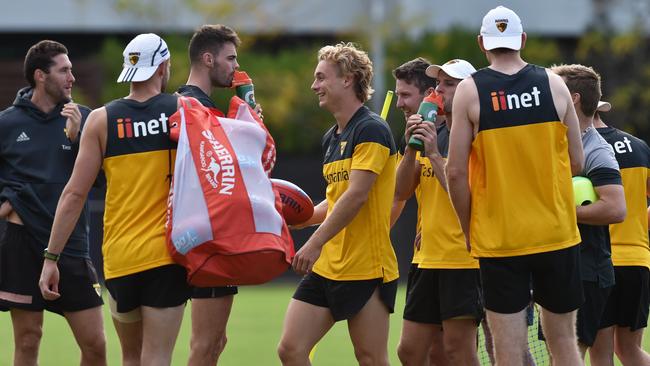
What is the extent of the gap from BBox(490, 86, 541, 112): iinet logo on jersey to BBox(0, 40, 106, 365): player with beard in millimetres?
2940

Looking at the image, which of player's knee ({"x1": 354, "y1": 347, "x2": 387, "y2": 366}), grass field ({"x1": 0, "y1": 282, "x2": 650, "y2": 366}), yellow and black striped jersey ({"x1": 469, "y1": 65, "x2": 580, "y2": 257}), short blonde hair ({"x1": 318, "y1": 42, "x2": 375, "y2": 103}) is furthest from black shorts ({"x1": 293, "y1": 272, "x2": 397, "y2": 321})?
grass field ({"x1": 0, "y1": 282, "x2": 650, "y2": 366})

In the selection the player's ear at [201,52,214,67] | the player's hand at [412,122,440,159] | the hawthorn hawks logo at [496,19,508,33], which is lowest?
the player's hand at [412,122,440,159]

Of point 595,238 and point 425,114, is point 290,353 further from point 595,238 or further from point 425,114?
point 595,238

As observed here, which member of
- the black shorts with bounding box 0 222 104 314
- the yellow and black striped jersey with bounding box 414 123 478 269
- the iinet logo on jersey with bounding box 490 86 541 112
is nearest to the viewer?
the iinet logo on jersey with bounding box 490 86 541 112

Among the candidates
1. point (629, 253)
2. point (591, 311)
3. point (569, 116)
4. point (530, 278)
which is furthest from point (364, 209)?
point (629, 253)

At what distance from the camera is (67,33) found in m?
30.0

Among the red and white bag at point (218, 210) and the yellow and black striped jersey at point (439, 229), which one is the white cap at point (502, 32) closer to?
the yellow and black striped jersey at point (439, 229)

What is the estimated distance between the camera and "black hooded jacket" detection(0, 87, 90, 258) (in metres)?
7.93

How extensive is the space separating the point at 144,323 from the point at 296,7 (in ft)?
79.2

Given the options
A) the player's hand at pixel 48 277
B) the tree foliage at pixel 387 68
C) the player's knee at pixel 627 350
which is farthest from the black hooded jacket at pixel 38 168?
the tree foliage at pixel 387 68

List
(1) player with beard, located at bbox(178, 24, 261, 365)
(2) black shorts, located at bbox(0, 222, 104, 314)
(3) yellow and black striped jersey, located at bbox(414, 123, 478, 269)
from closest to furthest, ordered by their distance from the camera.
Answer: (1) player with beard, located at bbox(178, 24, 261, 365) < (3) yellow and black striped jersey, located at bbox(414, 123, 478, 269) < (2) black shorts, located at bbox(0, 222, 104, 314)

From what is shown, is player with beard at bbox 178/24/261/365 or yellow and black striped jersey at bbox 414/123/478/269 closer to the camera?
player with beard at bbox 178/24/261/365

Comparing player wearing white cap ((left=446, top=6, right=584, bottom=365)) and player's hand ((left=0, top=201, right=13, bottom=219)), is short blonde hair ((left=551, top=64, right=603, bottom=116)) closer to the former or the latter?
player wearing white cap ((left=446, top=6, right=584, bottom=365))

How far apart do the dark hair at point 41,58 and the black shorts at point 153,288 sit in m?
2.06
